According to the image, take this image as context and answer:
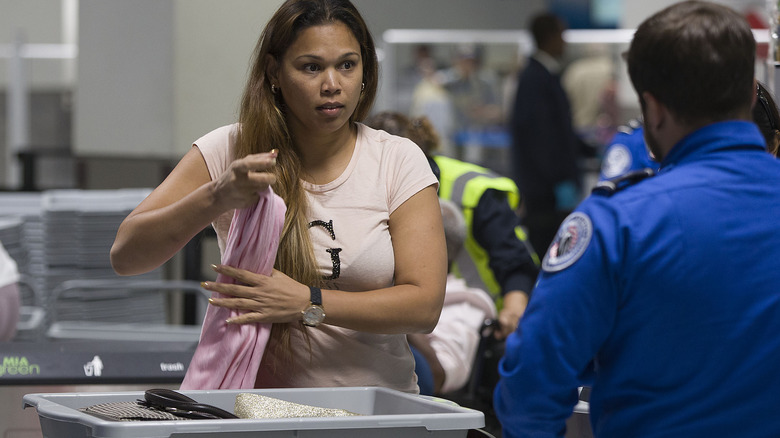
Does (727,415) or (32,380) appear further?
(32,380)

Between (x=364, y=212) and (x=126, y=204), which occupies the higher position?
(x=364, y=212)

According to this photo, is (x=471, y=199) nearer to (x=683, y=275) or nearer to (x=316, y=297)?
(x=316, y=297)

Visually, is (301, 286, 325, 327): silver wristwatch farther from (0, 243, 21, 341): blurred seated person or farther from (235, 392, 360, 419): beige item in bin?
(0, 243, 21, 341): blurred seated person

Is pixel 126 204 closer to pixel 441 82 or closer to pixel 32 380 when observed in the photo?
pixel 32 380

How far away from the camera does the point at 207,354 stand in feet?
6.08

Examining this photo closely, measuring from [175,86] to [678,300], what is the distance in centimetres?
370

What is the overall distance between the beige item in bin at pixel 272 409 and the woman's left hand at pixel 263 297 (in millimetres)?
169

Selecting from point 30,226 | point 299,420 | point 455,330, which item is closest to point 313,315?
point 299,420

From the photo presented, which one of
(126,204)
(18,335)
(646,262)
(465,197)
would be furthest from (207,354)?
(126,204)

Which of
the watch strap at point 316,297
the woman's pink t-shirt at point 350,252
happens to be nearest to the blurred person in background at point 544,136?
the woman's pink t-shirt at point 350,252

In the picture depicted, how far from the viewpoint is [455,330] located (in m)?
3.22

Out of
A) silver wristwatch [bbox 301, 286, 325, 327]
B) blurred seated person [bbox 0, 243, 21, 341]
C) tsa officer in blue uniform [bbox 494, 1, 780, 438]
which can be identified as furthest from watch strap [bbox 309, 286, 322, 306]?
blurred seated person [bbox 0, 243, 21, 341]

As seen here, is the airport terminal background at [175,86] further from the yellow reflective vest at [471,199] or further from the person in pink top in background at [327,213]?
the yellow reflective vest at [471,199]

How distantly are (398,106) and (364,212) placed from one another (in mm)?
7117
